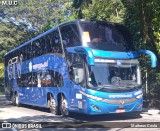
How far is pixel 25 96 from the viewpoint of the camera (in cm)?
1825

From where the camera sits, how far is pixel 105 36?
1220 cm

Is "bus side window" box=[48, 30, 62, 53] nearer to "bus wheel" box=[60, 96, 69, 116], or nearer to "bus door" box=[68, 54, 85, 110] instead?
"bus door" box=[68, 54, 85, 110]


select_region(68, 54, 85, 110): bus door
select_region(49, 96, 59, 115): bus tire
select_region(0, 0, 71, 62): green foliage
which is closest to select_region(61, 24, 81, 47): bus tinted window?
select_region(68, 54, 85, 110): bus door

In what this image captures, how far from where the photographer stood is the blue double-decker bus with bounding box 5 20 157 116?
11.1 m

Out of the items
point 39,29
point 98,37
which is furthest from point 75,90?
point 39,29

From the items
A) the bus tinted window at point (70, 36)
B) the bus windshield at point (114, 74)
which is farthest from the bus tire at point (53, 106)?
the bus windshield at point (114, 74)

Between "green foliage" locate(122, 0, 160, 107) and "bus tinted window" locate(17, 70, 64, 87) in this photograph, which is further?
"green foliage" locate(122, 0, 160, 107)

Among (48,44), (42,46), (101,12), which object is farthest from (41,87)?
(101,12)

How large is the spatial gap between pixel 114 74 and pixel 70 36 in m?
2.55

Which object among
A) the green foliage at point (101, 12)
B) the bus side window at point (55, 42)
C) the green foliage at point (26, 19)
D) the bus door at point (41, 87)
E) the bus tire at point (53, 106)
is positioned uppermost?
the green foliage at point (26, 19)

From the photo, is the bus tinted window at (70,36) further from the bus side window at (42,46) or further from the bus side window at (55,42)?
the bus side window at (42,46)

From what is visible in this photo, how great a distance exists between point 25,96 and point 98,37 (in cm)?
808

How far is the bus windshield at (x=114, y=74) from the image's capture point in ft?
36.4

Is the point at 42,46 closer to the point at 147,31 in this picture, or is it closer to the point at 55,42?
the point at 55,42
